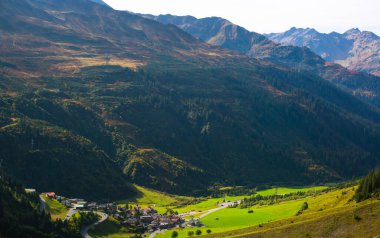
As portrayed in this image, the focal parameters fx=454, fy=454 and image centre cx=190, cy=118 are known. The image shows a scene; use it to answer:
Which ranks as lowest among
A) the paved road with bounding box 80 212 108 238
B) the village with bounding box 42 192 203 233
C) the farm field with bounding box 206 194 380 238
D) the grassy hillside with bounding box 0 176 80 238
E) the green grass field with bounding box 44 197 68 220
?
the village with bounding box 42 192 203 233

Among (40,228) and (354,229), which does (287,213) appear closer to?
(354,229)

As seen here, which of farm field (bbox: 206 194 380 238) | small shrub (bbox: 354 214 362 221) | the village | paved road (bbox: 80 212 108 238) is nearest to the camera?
farm field (bbox: 206 194 380 238)

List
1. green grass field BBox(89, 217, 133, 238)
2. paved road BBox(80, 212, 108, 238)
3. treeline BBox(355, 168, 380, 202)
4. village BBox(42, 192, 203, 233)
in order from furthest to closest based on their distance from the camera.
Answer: village BBox(42, 192, 203, 233)
green grass field BBox(89, 217, 133, 238)
paved road BBox(80, 212, 108, 238)
treeline BBox(355, 168, 380, 202)

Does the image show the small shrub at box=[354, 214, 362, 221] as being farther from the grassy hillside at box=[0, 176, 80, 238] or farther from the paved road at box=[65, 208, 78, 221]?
the paved road at box=[65, 208, 78, 221]

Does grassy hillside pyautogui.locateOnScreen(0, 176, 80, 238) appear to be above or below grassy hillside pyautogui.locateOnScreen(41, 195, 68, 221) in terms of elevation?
above

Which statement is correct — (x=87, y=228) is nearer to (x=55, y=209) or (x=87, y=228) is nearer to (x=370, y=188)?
(x=55, y=209)

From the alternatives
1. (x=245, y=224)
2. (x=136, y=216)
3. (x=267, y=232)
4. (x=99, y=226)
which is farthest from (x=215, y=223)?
(x=267, y=232)

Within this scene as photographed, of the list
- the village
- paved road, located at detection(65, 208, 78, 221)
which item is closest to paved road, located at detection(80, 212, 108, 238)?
the village

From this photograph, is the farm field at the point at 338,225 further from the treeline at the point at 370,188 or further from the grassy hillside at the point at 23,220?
the grassy hillside at the point at 23,220
